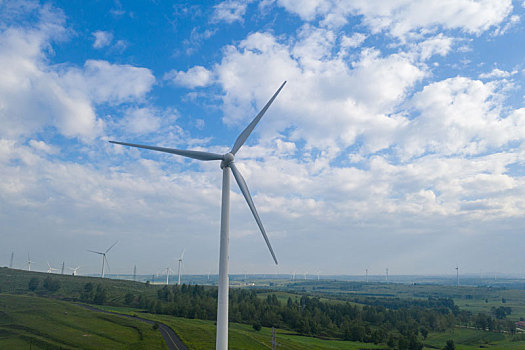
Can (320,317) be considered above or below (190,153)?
below

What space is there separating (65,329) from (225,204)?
260 ft

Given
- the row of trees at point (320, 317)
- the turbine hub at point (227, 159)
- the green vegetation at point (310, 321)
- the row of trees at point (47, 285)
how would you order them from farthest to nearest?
1. the row of trees at point (47, 285)
2. the row of trees at point (320, 317)
3. the green vegetation at point (310, 321)
4. the turbine hub at point (227, 159)

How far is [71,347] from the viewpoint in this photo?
82.8 meters

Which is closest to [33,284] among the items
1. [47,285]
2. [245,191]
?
[47,285]

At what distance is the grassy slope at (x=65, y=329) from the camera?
85688 mm

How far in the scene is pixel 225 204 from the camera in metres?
46.5

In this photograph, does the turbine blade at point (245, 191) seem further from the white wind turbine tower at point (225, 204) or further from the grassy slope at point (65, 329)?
the grassy slope at point (65, 329)

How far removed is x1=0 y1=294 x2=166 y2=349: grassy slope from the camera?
3374 inches

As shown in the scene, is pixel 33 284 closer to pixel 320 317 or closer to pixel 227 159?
pixel 320 317

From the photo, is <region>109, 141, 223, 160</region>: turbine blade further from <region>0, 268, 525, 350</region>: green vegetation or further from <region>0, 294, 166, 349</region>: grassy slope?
<region>0, 268, 525, 350</region>: green vegetation

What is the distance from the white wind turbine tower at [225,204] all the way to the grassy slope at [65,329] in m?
50.0

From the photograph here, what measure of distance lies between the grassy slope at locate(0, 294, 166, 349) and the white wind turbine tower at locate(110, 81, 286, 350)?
50018mm

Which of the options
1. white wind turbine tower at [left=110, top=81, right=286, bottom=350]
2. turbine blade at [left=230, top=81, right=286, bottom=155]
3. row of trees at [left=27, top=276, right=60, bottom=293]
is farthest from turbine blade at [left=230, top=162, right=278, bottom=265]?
row of trees at [left=27, top=276, right=60, bottom=293]

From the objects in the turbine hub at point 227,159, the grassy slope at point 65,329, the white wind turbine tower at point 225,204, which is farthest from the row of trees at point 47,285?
the turbine hub at point 227,159
